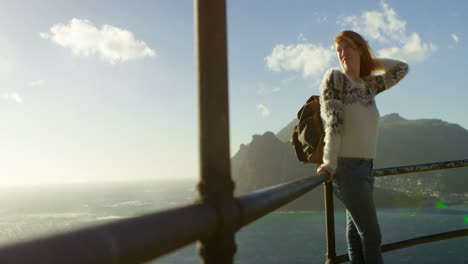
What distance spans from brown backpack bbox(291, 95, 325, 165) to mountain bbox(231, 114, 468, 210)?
398 ft

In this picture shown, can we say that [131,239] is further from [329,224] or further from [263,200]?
[329,224]

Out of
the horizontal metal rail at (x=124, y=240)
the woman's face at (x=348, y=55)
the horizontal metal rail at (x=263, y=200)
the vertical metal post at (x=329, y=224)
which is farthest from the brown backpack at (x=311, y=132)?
the horizontal metal rail at (x=124, y=240)

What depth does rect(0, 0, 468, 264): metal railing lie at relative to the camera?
15.8 inches

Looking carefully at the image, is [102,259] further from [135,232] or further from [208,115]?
[208,115]

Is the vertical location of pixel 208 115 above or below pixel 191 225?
above

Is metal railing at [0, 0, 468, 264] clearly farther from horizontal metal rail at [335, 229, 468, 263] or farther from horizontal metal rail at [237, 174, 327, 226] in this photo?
horizontal metal rail at [335, 229, 468, 263]

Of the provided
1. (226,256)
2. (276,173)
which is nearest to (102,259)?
(226,256)

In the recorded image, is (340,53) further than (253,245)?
No

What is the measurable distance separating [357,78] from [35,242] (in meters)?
2.66

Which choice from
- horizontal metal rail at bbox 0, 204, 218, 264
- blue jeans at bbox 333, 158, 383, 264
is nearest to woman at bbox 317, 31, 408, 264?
blue jeans at bbox 333, 158, 383, 264

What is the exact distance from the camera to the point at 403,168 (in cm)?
291

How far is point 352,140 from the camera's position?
8.23 ft

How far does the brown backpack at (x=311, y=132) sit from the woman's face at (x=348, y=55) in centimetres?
31

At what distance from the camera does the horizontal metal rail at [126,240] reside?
0.36 metres
